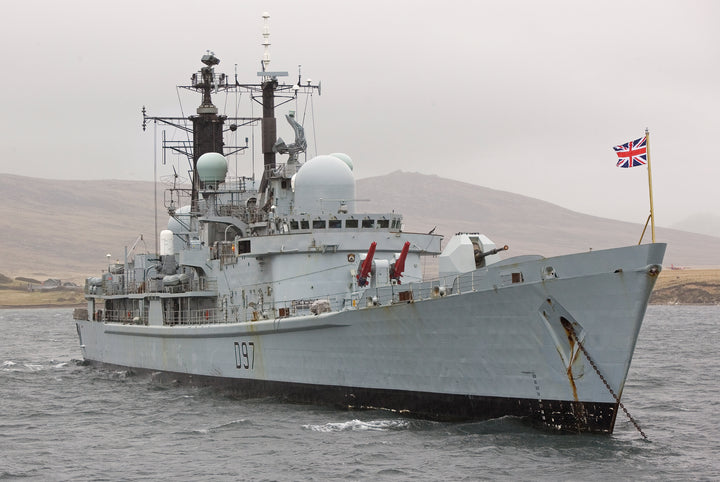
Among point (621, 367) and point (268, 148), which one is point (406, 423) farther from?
point (268, 148)

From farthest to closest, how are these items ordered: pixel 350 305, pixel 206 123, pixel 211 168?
pixel 206 123 → pixel 211 168 → pixel 350 305

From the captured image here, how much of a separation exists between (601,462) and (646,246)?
14.1 ft

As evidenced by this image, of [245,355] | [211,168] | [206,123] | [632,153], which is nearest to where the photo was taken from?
[632,153]

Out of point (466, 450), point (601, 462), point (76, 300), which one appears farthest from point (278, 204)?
point (76, 300)

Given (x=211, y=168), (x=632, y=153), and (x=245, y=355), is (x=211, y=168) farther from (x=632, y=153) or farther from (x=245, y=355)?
(x=632, y=153)

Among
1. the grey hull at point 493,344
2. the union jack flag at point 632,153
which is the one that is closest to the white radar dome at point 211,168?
the grey hull at point 493,344

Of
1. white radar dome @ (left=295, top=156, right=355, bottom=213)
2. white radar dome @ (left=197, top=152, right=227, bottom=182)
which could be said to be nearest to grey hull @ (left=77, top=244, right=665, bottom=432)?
white radar dome @ (left=295, top=156, right=355, bottom=213)

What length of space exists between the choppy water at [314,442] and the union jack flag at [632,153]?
5744 millimetres

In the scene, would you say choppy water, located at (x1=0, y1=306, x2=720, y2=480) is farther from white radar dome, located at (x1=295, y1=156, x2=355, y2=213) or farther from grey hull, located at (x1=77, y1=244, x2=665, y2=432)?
white radar dome, located at (x1=295, y1=156, x2=355, y2=213)

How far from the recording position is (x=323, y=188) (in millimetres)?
27703

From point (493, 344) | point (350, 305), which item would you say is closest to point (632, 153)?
point (493, 344)

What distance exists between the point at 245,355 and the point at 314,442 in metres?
7.43

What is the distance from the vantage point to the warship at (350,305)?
19797 mm

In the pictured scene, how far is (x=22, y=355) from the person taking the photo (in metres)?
49.7
